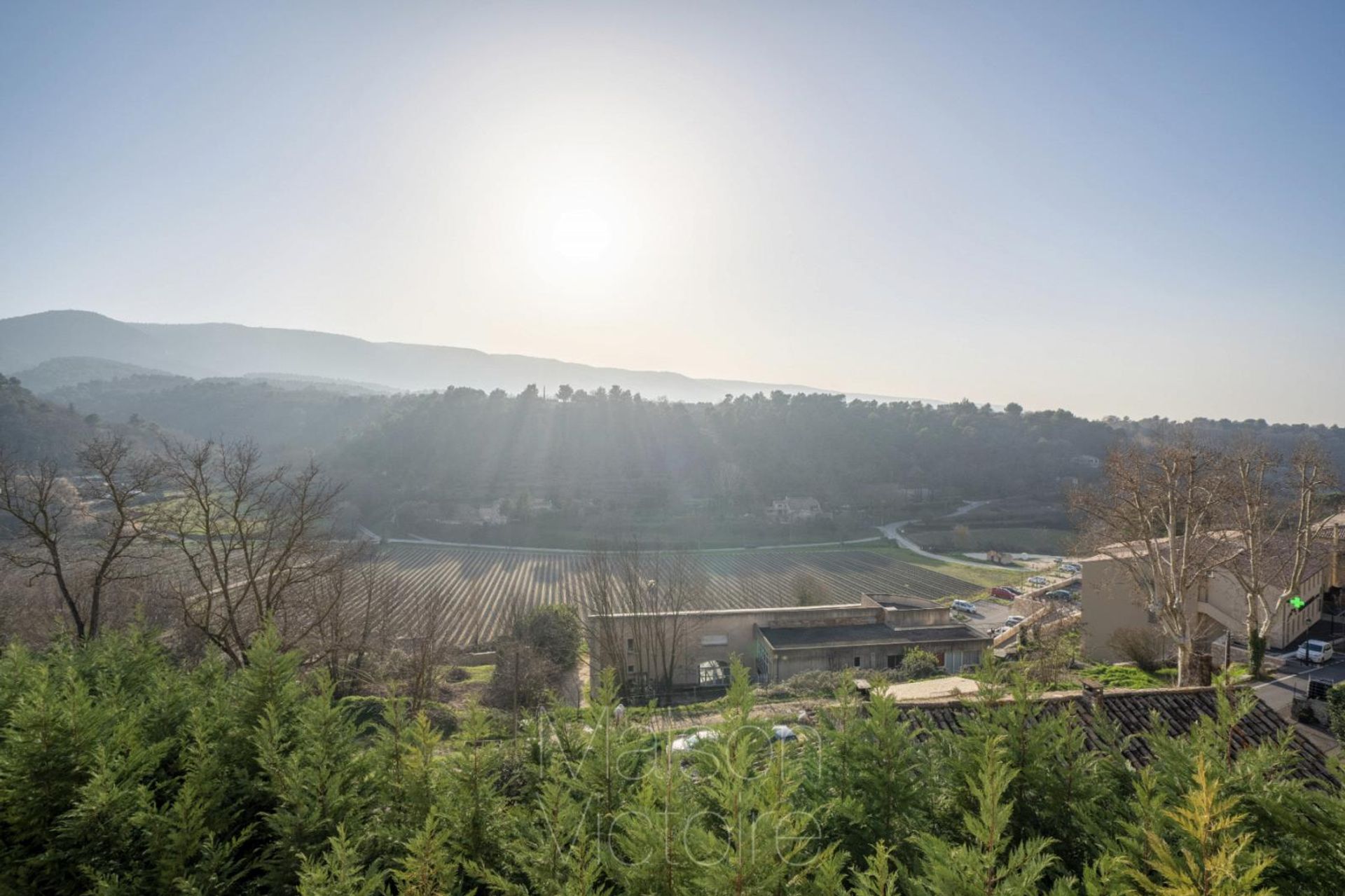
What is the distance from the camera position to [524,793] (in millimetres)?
3297

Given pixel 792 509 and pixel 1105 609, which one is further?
pixel 792 509

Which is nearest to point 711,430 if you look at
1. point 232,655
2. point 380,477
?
point 380,477

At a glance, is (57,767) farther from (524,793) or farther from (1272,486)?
(1272,486)

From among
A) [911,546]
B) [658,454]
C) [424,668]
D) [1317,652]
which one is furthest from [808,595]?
[658,454]

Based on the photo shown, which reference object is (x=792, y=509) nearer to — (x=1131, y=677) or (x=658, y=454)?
(x=658, y=454)

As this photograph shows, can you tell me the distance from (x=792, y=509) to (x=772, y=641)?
4808 centimetres

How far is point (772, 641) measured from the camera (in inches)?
883

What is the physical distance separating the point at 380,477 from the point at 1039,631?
66075mm

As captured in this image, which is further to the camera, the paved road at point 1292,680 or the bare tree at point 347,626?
the bare tree at point 347,626

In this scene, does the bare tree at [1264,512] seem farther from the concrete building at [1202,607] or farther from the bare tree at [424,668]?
Result: the bare tree at [424,668]

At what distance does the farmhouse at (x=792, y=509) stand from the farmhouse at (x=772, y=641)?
41.8 metres

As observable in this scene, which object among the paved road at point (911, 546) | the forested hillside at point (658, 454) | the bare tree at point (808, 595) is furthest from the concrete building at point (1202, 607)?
the forested hillside at point (658, 454)

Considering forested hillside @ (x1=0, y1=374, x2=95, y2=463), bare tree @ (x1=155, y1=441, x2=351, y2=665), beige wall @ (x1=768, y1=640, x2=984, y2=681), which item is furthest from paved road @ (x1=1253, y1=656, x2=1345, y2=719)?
forested hillside @ (x1=0, y1=374, x2=95, y2=463)

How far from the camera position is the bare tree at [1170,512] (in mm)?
14203
